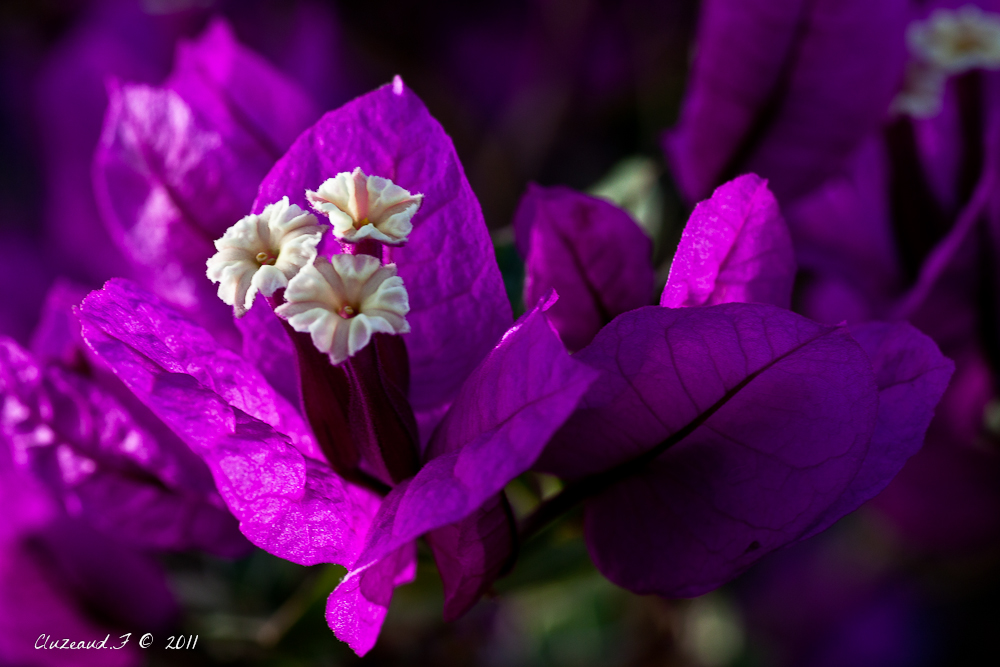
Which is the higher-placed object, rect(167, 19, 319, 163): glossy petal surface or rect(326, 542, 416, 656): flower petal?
rect(167, 19, 319, 163): glossy petal surface

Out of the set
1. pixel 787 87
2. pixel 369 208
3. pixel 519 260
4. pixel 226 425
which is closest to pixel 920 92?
pixel 787 87

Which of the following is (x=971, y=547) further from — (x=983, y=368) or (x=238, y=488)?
(x=238, y=488)

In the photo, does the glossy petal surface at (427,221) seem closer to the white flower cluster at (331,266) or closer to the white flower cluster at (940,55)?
the white flower cluster at (331,266)

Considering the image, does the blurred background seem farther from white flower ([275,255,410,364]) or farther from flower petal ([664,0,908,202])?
white flower ([275,255,410,364])

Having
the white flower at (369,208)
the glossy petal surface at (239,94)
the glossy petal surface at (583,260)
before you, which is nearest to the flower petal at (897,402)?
the glossy petal surface at (583,260)

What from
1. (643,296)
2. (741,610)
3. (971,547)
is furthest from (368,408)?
(741,610)

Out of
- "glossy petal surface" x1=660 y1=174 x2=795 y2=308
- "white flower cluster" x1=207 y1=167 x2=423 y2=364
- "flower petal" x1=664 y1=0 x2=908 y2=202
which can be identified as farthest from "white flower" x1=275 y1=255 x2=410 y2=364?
"flower petal" x1=664 y1=0 x2=908 y2=202

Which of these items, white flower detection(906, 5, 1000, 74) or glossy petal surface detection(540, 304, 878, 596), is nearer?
glossy petal surface detection(540, 304, 878, 596)
